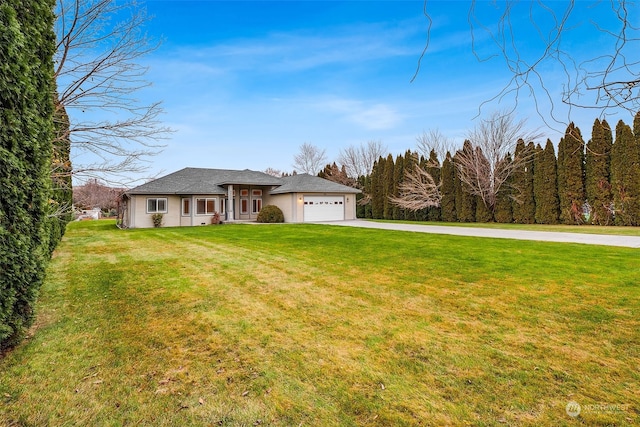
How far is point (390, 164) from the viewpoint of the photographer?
27.9 meters

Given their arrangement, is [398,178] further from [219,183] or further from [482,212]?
[219,183]

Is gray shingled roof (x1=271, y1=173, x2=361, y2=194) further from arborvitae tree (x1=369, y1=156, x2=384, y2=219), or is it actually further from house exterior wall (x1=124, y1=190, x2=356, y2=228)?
arborvitae tree (x1=369, y1=156, x2=384, y2=219)

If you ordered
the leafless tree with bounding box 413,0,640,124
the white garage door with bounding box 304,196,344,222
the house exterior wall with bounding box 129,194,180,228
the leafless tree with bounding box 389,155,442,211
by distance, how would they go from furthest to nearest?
the leafless tree with bounding box 389,155,442,211 < the white garage door with bounding box 304,196,344,222 < the house exterior wall with bounding box 129,194,180,228 < the leafless tree with bounding box 413,0,640,124

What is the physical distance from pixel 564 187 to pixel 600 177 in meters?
1.70

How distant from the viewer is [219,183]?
23.2 meters

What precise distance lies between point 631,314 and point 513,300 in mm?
1208

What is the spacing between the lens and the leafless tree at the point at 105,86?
461 cm

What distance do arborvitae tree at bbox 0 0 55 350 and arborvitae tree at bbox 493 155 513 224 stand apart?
77.1 feet

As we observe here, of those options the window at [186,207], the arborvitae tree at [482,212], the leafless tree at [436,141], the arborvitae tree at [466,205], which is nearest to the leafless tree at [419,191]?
the arborvitae tree at [466,205]

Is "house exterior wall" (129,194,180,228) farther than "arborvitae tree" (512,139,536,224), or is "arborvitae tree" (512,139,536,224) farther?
"house exterior wall" (129,194,180,228)

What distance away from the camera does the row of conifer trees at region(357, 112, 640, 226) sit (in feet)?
52.1

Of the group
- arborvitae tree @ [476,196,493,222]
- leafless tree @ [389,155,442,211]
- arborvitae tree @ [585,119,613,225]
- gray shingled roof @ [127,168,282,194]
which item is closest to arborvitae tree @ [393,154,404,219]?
leafless tree @ [389,155,442,211]

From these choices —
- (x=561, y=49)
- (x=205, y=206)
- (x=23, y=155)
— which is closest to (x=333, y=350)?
(x=561, y=49)

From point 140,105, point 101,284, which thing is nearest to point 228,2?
point 140,105
